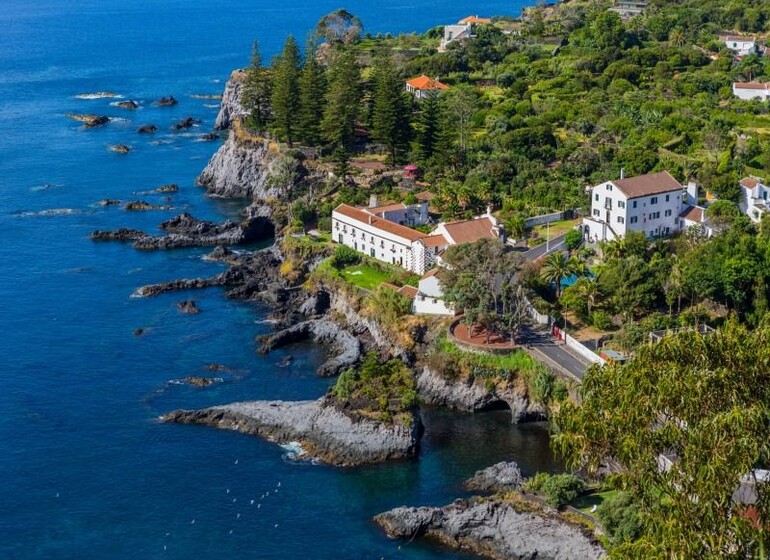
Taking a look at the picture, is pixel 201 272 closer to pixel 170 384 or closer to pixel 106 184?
pixel 170 384

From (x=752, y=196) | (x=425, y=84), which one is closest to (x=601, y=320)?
(x=752, y=196)

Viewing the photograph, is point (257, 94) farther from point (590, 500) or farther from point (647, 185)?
point (590, 500)

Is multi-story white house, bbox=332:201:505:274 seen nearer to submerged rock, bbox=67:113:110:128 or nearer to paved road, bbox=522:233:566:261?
paved road, bbox=522:233:566:261

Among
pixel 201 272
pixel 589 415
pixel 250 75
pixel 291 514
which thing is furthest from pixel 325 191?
pixel 589 415

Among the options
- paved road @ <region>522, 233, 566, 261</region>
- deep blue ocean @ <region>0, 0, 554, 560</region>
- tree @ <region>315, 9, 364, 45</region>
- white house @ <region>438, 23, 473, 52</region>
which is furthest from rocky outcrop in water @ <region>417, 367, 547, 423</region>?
tree @ <region>315, 9, 364, 45</region>

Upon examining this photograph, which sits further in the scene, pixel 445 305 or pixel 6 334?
pixel 6 334

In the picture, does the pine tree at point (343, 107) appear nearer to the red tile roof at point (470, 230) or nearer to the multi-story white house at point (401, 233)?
the multi-story white house at point (401, 233)

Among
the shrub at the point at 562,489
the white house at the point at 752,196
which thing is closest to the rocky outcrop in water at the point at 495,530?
the shrub at the point at 562,489
